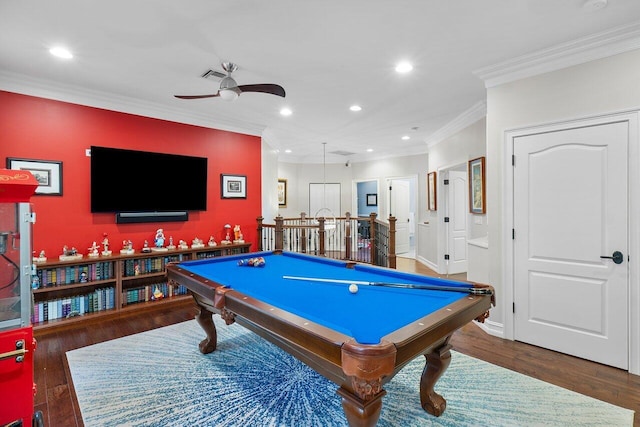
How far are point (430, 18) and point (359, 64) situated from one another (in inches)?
33.3

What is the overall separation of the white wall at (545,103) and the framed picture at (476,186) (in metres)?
1.17

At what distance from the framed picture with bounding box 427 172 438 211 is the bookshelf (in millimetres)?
4366

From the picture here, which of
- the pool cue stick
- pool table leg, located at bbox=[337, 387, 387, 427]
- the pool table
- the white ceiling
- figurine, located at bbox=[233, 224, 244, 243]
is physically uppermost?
the white ceiling

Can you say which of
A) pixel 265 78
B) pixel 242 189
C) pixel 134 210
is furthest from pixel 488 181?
pixel 134 210

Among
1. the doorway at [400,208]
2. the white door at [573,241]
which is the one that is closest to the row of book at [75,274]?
the white door at [573,241]

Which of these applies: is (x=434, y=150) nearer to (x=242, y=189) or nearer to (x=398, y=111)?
(x=398, y=111)

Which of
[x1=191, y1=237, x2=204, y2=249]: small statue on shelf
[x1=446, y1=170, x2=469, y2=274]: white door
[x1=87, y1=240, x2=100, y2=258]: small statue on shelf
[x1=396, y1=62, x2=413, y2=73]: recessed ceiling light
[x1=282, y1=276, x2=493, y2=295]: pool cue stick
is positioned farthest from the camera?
[x1=446, y1=170, x2=469, y2=274]: white door

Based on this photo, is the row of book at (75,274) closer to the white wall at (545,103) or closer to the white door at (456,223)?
the white wall at (545,103)

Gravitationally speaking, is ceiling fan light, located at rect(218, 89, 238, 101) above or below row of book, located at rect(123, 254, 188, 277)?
above

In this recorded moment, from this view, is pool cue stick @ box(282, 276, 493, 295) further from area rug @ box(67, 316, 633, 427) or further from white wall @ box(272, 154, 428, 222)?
white wall @ box(272, 154, 428, 222)

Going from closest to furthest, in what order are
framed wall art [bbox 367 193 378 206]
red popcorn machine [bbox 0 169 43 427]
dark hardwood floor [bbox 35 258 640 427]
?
red popcorn machine [bbox 0 169 43 427], dark hardwood floor [bbox 35 258 640 427], framed wall art [bbox 367 193 378 206]

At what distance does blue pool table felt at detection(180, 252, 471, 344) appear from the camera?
1.45 m

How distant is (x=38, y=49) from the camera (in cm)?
270

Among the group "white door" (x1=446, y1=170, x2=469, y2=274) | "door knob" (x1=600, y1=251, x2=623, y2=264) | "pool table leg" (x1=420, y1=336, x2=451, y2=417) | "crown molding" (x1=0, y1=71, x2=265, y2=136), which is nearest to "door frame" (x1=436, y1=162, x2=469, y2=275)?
"white door" (x1=446, y1=170, x2=469, y2=274)
